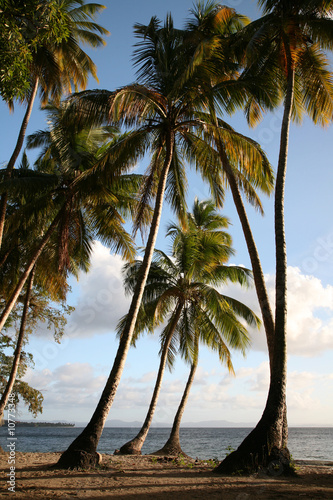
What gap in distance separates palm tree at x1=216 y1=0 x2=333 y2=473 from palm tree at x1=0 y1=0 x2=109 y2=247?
560 centimetres

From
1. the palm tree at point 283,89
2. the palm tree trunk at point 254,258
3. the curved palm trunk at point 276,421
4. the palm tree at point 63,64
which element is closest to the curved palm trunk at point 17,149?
the palm tree at point 63,64

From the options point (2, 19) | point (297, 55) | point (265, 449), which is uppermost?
point (297, 55)

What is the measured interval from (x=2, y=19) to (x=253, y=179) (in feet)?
23.5

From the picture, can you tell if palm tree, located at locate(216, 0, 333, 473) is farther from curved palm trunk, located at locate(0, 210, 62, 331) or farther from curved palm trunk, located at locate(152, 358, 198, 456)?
curved palm trunk, located at locate(152, 358, 198, 456)

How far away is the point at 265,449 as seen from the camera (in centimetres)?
734

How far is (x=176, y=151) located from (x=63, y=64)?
16.1 feet

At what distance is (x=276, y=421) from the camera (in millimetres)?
7613

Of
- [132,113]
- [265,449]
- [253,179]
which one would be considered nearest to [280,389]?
[265,449]

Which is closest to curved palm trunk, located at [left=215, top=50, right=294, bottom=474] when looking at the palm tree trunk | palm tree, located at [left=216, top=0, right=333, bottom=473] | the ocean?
palm tree, located at [left=216, top=0, right=333, bottom=473]

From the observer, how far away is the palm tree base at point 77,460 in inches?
309

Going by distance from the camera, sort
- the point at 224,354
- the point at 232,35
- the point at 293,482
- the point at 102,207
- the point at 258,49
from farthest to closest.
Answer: the point at 224,354 → the point at 102,207 → the point at 232,35 → the point at 258,49 → the point at 293,482

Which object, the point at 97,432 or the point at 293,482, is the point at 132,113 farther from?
the point at 293,482

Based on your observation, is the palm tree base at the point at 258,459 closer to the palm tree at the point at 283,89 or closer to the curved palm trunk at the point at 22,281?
the palm tree at the point at 283,89

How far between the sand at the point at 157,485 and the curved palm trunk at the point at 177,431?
8.30m
